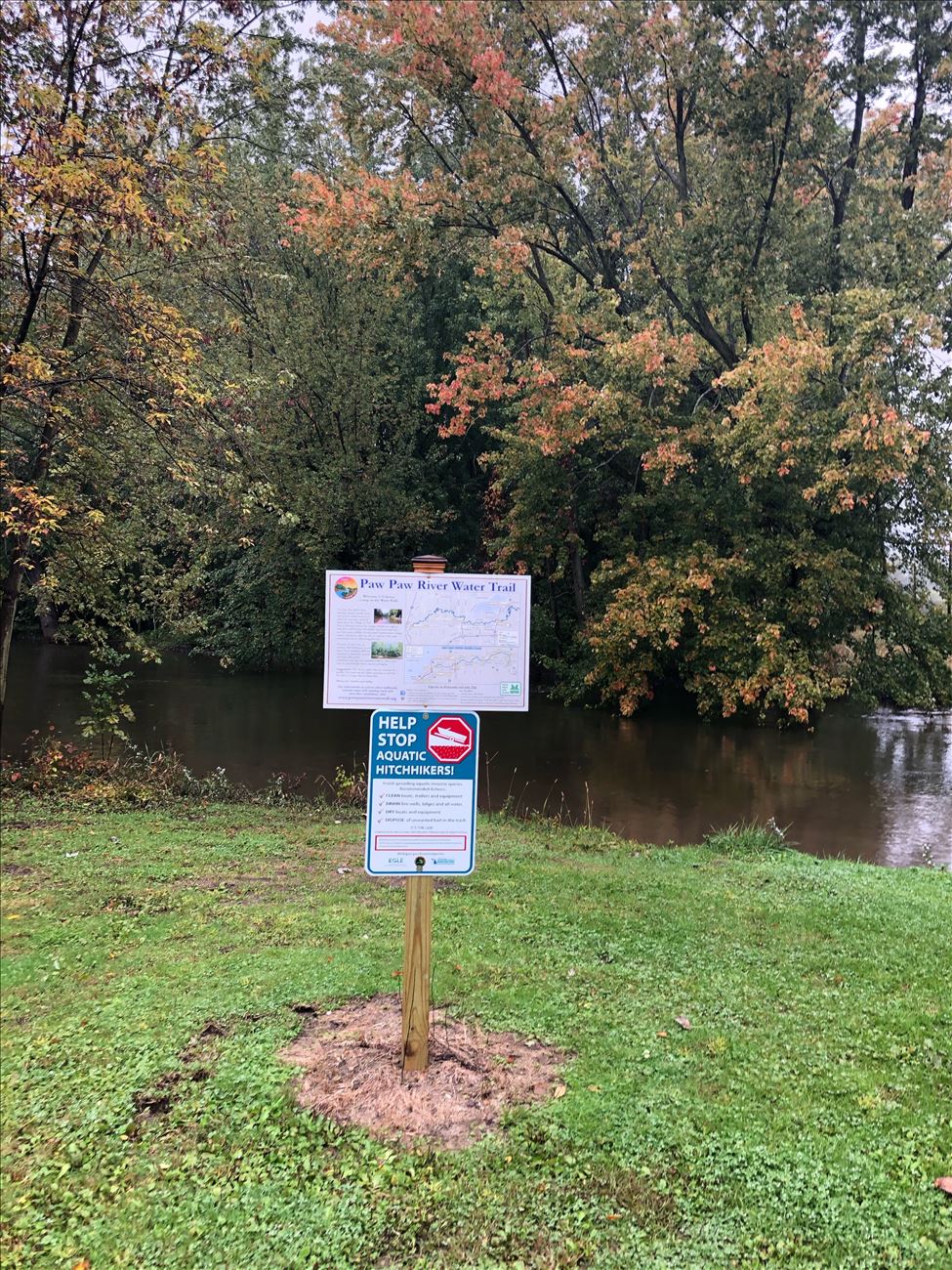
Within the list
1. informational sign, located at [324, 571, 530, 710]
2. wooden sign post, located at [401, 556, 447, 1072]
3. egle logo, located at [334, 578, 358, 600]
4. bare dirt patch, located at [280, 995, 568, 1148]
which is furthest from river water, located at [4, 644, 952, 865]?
egle logo, located at [334, 578, 358, 600]

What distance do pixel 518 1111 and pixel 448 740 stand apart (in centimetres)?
138

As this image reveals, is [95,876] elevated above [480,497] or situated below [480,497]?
below

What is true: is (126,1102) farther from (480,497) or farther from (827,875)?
(480,497)

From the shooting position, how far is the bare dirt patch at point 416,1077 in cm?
298

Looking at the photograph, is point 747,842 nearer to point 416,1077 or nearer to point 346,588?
point 416,1077

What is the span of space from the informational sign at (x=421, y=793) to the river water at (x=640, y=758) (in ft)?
20.8

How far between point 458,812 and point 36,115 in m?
6.74

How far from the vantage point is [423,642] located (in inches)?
132

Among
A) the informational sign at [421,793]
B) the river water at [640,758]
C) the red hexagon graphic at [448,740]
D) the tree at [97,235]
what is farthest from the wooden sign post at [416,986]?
the river water at [640,758]

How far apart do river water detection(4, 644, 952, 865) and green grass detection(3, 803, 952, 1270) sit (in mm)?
4642

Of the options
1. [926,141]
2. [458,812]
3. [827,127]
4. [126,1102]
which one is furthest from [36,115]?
[926,141]

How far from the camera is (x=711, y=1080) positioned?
3.26 meters

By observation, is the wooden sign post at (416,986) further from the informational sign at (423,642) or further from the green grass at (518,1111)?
the green grass at (518,1111)

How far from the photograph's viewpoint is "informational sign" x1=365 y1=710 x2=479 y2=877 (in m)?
3.27
